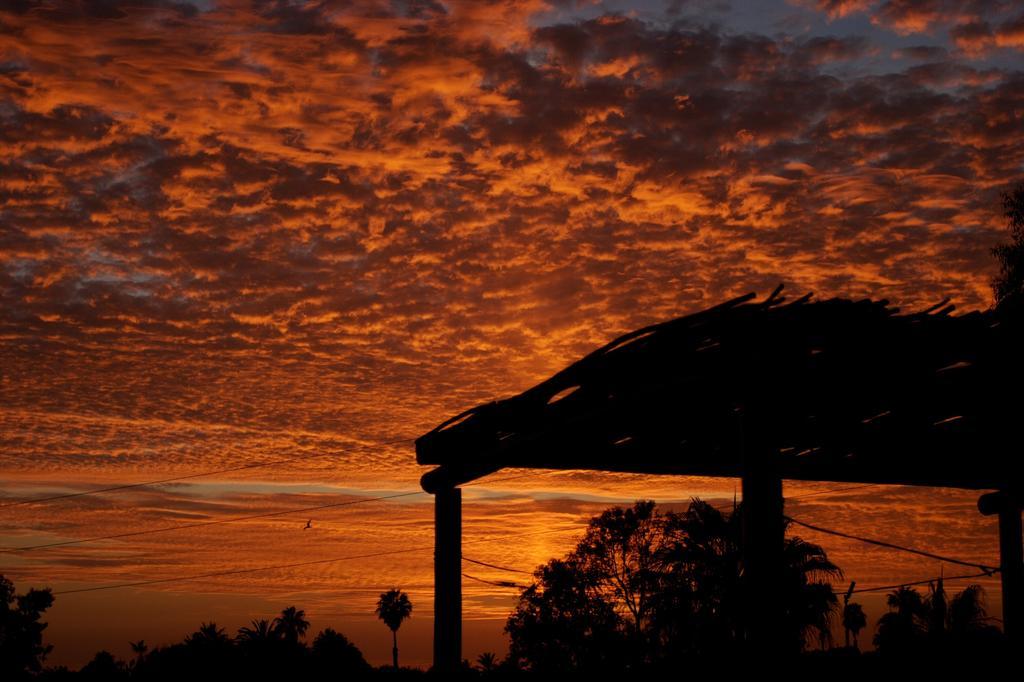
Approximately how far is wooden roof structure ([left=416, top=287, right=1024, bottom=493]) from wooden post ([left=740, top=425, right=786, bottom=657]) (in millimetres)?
143

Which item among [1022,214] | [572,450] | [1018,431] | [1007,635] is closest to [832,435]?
[1018,431]

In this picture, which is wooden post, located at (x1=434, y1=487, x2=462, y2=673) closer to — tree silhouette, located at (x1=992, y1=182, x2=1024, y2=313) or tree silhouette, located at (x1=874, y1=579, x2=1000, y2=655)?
tree silhouette, located at (x1=874, y1=579, x2=1000, y2=655)

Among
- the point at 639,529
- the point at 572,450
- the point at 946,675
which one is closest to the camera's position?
the point at 572,450

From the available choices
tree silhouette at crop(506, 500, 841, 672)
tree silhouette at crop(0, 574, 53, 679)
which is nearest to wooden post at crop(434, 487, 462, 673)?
tree silhouette at crop(506, 500, 841, 672)

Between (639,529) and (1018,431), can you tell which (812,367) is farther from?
(639,529)

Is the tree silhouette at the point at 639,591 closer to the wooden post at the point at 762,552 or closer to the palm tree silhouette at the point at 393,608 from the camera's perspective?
the wooden post at the point at 762,552

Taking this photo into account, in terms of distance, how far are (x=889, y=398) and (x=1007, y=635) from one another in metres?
5.13

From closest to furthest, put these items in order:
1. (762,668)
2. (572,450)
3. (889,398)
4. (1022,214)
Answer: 1. (762,668)
2. (889,398)
3. (572,450)
4. (1022,214)

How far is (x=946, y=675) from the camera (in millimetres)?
10797

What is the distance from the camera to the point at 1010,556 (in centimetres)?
1185

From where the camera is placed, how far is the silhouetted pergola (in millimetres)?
7188

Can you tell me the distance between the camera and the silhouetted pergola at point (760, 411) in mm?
7188

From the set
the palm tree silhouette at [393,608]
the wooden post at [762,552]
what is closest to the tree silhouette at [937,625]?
the wooden post at [762,552]

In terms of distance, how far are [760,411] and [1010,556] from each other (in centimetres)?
638
